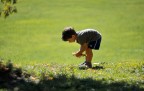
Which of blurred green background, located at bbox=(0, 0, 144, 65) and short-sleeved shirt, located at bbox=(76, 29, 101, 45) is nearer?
short-sleeved shirt, located at bbox=(76, 29, 101, 45)

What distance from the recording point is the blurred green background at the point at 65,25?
2073 centimetres

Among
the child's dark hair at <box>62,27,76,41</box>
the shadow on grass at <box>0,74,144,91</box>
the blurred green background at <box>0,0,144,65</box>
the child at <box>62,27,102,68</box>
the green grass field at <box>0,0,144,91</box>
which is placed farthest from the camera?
the blurred green background at <box>0,0,144,65</box>

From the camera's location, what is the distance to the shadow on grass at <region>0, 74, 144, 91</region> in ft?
26.6

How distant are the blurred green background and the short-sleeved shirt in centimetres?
361

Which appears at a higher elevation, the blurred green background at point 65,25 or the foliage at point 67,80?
the blurred green background at point 65,25

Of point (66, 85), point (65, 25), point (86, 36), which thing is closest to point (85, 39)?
point (86, 36)

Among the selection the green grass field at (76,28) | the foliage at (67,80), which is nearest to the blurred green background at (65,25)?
the green grass field at (76,28)

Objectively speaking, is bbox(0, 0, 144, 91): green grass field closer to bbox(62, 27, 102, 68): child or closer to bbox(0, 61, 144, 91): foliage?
bbox(0, 61, 144, 91): foliage

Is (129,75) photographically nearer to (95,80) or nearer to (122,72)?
(122,72)

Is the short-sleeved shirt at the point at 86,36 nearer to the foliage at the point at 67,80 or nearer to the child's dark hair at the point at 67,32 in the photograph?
the child's dark hair at the point at 67,32

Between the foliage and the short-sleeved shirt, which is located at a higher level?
the short-sleeved shirt

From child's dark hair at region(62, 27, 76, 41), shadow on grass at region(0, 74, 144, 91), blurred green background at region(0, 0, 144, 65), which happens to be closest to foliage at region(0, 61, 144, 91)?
shadow on grass at region(0, 74, 144, 91)

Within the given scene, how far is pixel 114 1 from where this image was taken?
139 ft

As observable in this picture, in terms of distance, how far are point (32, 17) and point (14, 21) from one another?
2.39 metres
